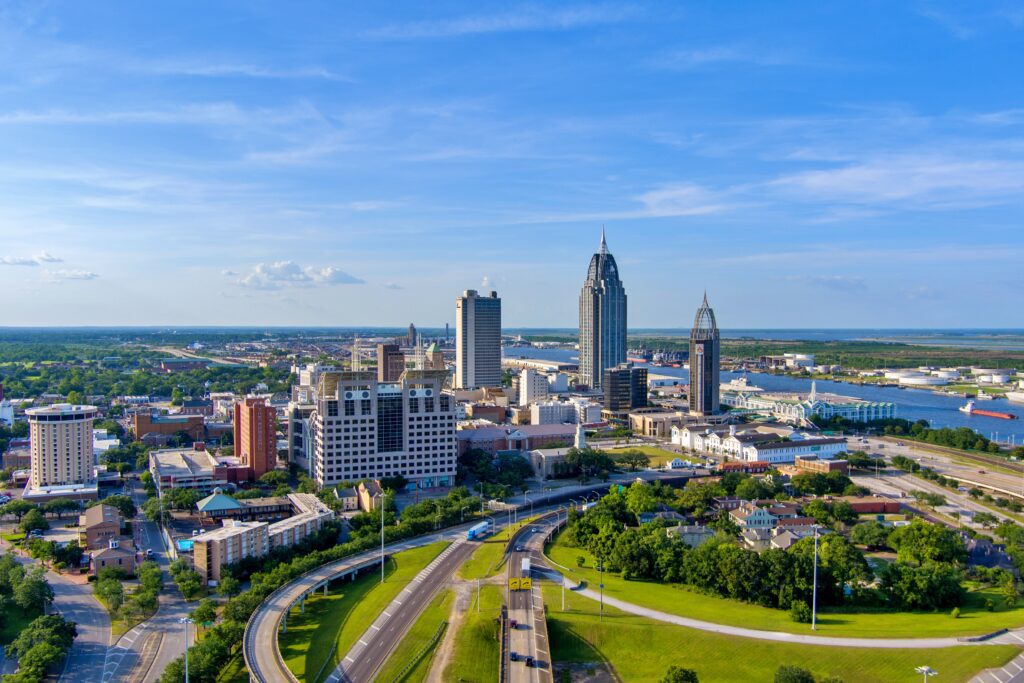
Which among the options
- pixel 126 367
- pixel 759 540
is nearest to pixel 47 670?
pixel 759 540

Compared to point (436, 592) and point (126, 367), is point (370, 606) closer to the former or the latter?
point (436, 592)

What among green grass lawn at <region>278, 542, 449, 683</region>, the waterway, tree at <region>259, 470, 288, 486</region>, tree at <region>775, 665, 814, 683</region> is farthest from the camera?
the waterway

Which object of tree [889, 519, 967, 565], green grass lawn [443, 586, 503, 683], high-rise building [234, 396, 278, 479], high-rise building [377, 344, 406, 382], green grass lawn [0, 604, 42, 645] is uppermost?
high-rise building [377, 344, 406, 382]

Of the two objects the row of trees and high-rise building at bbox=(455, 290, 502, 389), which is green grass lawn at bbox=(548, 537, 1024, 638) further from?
high-rise building at bbox=(455, 290, 502, 389)

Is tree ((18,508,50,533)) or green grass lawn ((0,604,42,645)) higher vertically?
tree ((18,508,50,533))

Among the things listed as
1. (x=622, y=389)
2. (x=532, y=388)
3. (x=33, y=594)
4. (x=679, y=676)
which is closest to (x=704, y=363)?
(x=622, y=389)

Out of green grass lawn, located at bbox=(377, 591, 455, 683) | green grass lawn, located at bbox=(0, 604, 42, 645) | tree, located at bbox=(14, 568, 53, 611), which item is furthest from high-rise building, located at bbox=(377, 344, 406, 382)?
green grass lawn, located at bbox=(377, 591, 455, 683)
